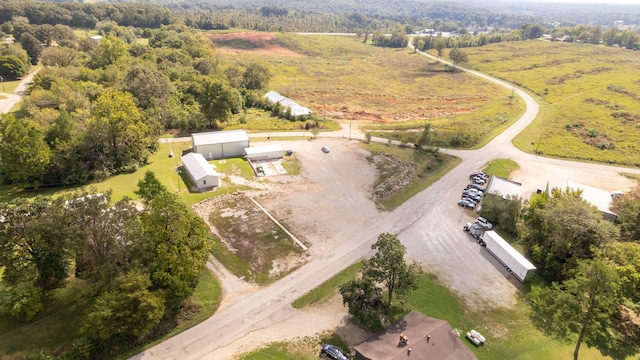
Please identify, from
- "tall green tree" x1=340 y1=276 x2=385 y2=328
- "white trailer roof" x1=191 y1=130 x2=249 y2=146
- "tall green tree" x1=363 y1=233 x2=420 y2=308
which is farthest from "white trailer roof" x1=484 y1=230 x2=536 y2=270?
"white trailer roof" x1=191 y1=130 x2=249 y2=146

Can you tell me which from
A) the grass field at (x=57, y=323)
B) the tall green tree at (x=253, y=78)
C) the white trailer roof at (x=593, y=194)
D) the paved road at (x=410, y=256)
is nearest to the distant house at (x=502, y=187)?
the paved road at (x=410, y=256)

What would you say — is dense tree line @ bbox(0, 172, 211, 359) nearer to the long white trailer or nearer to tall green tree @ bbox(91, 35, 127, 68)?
the long white trailer

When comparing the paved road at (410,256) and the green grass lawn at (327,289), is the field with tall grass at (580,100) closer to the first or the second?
the paved road at (410,256)

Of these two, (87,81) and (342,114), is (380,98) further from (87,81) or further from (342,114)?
(87,81)

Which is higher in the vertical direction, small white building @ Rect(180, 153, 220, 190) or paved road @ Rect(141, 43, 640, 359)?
small white building @ Rect(180, 153, 220, 190)

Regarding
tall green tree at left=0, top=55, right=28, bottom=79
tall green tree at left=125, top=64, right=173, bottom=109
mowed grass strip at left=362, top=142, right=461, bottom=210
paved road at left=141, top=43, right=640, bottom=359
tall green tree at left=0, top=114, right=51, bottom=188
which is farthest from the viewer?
tall green tree at left=0, top=55, right=28, bottom=79

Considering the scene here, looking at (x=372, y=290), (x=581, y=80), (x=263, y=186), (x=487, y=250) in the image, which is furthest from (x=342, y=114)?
(x=581, y=80)
